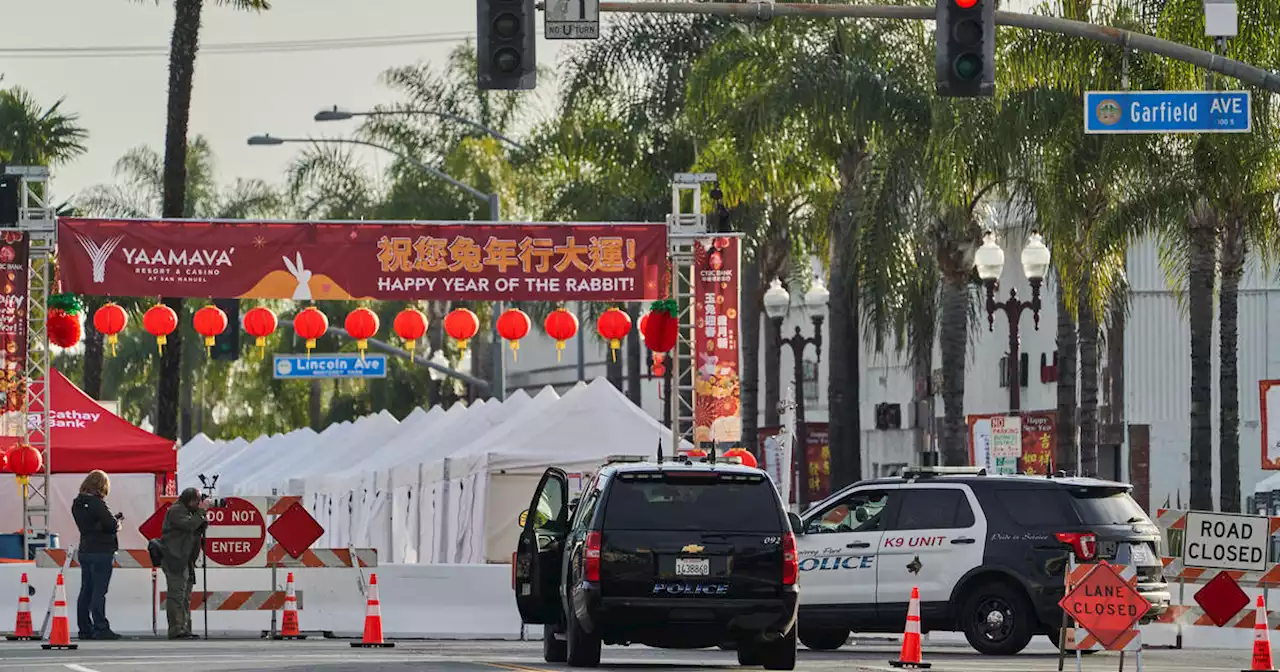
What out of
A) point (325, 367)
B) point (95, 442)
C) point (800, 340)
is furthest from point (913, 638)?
point (325, 367)

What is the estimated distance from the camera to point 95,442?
35.6 meters

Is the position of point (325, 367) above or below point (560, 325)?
below

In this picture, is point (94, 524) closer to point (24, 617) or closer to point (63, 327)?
point (24, 617)

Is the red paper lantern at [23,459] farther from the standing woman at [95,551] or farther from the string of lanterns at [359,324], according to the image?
the standing woman at [95,551]

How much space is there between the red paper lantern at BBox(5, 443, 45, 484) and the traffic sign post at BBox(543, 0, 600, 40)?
1289 centimetres

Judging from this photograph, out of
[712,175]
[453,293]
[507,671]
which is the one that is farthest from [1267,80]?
[453,293]

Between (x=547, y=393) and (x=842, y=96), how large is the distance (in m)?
8.64

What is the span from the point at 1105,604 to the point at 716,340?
13.1 metres

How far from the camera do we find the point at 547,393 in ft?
131

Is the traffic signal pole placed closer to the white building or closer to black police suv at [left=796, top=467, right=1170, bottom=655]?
black police suv at [left=796, top=467, right=1170, bottom=655]

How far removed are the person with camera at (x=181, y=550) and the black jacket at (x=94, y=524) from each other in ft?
1.79

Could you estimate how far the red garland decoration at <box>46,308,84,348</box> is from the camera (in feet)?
99.5

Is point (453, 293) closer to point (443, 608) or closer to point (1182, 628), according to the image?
point (443, 608)

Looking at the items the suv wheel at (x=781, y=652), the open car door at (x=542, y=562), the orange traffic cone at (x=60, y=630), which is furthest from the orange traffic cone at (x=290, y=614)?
the suv wheel at (x=781, y=652)
